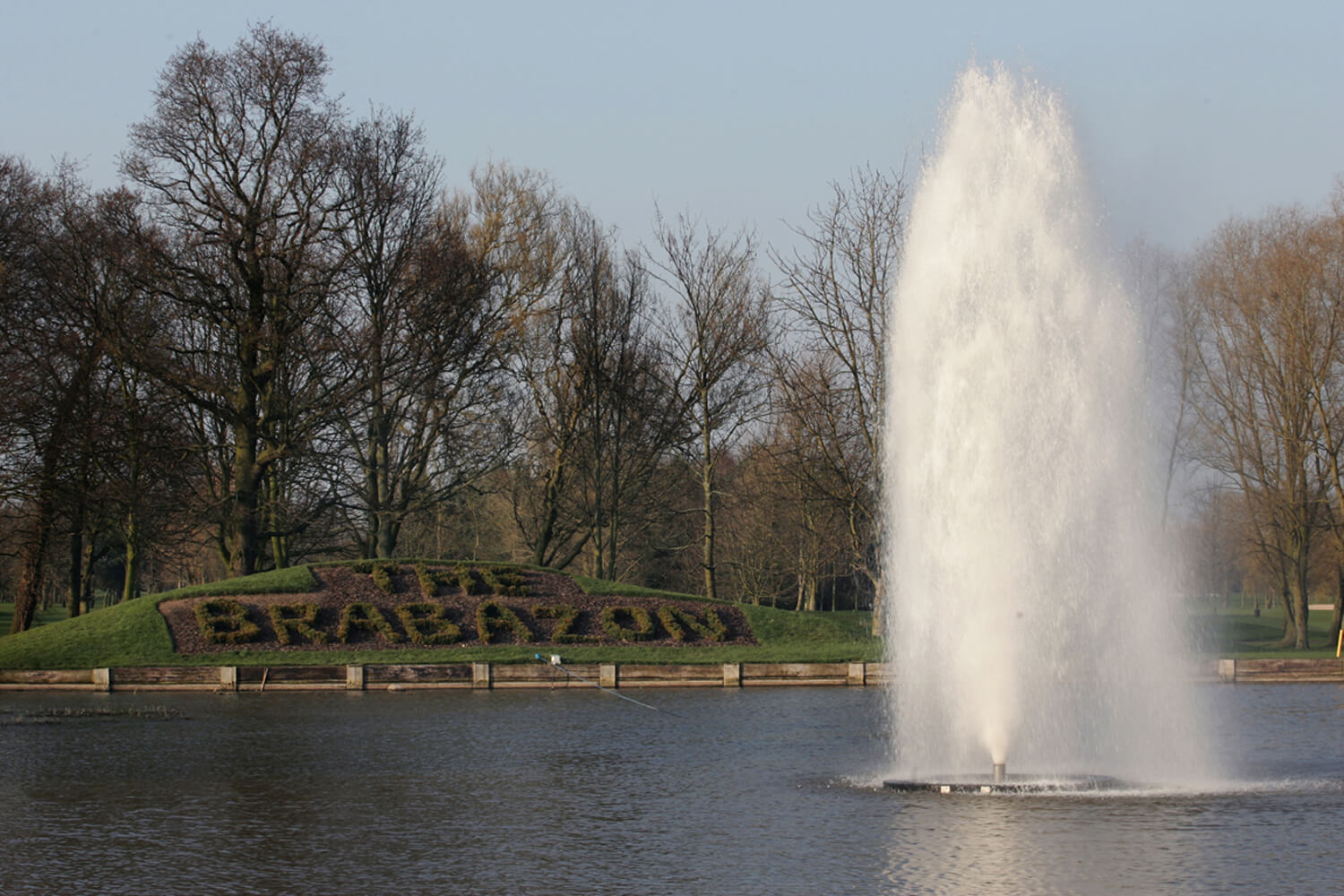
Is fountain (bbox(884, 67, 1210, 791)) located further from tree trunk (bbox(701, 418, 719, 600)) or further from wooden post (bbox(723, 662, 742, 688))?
tree trunk (bbox(701, 418, 719, 600))

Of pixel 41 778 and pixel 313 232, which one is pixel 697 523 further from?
pixel 41 778

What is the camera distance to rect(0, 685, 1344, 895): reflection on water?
12039mm

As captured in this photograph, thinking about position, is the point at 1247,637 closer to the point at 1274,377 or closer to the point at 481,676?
the point at 1274,377

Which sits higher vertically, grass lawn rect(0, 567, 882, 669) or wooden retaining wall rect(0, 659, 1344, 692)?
grass lawn rect(0, 567, 882, 669)

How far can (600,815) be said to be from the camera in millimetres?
15312

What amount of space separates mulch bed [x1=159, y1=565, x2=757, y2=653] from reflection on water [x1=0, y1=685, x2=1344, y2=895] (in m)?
13.1

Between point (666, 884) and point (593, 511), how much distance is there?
4469 cm

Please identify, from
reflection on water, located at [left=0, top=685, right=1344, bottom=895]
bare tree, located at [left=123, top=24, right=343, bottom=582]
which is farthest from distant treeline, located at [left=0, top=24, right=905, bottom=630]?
reflection on water, located at [left=0, top=685, right=1344, bottom=895]

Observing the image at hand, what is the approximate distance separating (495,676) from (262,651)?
787 cm

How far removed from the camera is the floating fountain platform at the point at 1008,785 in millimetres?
16594

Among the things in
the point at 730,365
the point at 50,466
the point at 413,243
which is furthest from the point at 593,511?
the point at 50,466

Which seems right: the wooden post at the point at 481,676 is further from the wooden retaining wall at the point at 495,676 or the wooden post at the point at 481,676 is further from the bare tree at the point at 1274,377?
the bare tree at the point at 1274,377

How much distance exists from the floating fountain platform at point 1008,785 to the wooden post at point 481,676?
17725 millimetres

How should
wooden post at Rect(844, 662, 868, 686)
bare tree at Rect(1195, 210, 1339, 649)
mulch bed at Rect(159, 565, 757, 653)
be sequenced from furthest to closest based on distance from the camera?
bare tree at Rect(1195, 210, 1339, 649), mulch bed at Rect(159, 565, 757, 653), wooden post at Rect(844, 662, 868, 686)
